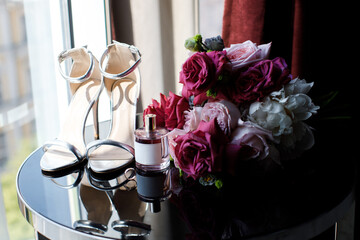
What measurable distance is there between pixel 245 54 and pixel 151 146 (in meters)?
0.22

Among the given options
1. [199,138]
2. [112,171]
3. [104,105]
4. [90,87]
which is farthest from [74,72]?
[104,105]

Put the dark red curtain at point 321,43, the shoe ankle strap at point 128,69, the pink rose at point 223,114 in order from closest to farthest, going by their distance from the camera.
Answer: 1. the pink rose at point 223,114
2. the shoe ankle strap at point 128,69
3. the dark red curtain at point 321,43

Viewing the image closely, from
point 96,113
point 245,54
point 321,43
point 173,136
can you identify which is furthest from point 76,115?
point 321,43

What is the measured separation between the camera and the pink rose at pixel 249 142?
553mm

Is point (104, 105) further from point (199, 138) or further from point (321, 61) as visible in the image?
point (199, 138)

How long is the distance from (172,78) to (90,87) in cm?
66

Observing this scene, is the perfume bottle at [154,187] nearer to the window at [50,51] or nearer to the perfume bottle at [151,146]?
the perfume bottle at [151,146]

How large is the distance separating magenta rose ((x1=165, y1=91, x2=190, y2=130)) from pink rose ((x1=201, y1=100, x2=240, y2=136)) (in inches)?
2.1

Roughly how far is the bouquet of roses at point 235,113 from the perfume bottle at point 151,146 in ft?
0.07

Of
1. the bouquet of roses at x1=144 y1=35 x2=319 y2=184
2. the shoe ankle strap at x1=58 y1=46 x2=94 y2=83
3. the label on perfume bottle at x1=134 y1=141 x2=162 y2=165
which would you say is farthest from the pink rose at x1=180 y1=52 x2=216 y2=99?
the shoe ankle strap at x1=58 y1=46 x2=94 y2=83

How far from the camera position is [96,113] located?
2.51 feet

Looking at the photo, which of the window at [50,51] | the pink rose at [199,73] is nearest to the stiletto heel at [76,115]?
the pink rose at [199,73]

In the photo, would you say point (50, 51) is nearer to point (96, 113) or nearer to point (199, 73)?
point (96, 113)

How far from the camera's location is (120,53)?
2.48 feet
